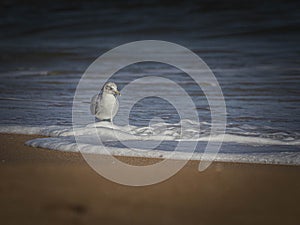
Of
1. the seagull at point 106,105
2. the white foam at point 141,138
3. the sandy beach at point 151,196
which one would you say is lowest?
the sandy beach at point 151,196

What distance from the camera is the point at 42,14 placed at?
18172 mm

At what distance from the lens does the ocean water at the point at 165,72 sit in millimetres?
3705

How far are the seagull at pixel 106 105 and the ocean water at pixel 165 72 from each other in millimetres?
111

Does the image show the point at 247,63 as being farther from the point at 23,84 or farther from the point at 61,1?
the point at 61,1

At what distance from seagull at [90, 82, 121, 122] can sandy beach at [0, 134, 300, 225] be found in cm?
120

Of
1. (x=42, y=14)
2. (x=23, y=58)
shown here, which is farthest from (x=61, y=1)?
(x=23, y=58)

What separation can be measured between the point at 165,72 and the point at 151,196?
199 inches

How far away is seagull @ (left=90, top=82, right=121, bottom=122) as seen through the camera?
426 centimetres

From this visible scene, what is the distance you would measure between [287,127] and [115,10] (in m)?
14.7

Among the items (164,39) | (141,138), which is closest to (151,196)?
(141,138)

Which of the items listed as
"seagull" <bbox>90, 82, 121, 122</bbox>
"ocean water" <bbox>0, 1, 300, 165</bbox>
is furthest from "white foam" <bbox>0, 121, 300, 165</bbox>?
"seagull" <bbox>90, 82, 121, 122</bbox>

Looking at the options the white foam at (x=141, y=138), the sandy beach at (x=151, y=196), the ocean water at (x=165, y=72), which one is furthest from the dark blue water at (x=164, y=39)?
the sandy beach at (x=151, y=196)

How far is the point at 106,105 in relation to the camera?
4305 mm

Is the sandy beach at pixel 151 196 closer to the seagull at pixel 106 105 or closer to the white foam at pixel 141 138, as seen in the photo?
the white foam at pixel 141 138
